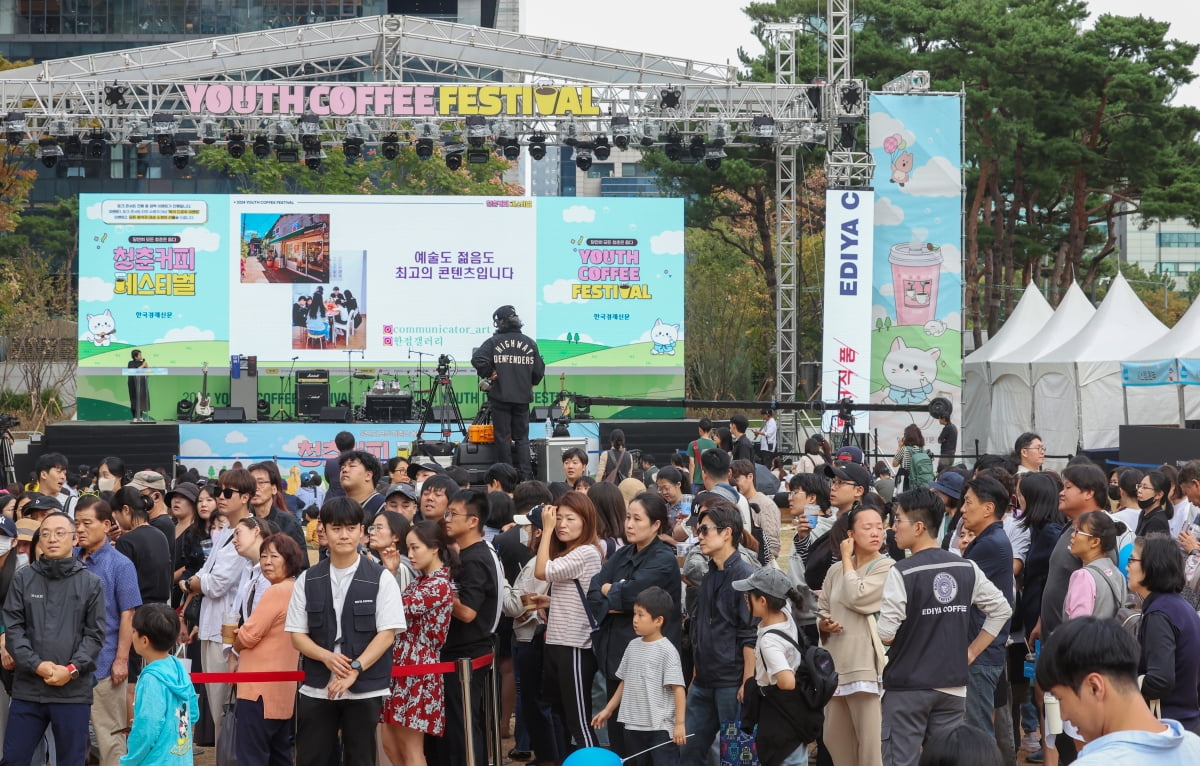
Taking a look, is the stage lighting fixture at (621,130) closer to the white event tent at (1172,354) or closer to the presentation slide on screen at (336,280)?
the presentation slide on screen at (336,280)

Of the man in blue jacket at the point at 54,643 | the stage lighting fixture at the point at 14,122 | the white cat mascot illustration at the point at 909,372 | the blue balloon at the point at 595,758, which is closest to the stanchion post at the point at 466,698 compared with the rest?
the blue balloon at the point at 595,758

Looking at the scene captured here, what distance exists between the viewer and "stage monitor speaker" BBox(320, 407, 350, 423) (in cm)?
2008

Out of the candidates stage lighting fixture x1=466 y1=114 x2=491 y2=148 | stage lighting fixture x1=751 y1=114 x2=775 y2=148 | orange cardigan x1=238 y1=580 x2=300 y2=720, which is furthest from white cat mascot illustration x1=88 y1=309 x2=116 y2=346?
orange cardigan x1=238 y1=580 x2=300 y2=720

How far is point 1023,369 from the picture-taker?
22.8 meters

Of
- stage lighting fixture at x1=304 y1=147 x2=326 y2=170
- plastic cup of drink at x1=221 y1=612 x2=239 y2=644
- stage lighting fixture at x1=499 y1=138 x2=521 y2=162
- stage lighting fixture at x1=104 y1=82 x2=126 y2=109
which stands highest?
stage lighting fixture at x1=104 y1=82 x2=126 y2=109

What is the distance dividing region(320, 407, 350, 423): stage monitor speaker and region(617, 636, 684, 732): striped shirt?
15.1 metres

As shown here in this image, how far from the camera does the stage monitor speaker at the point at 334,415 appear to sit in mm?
20078

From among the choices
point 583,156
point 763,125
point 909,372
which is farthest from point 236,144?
point 909,372

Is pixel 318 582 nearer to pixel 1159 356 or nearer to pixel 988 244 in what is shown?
pixel 1159 356

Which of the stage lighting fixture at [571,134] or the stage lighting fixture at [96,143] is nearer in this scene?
the stage lighting fixture at [96,143]

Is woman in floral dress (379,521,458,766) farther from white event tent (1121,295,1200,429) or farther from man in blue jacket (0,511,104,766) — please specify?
white event tent (1121,295,1200,429)

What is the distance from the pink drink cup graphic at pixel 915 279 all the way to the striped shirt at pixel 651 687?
50.6ft

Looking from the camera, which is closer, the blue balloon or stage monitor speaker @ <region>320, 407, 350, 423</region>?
the blue balloon

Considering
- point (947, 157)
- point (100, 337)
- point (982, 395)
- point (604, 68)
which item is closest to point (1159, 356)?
point (947, 157)
